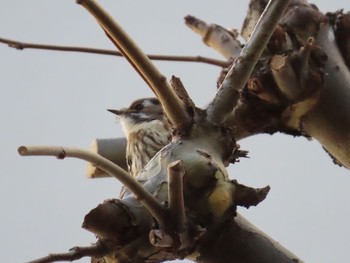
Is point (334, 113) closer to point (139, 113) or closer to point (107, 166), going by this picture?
point (107, 166)

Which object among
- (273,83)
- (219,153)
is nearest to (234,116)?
(273,83)

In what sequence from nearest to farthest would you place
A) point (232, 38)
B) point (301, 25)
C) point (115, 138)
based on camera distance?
point (301, 25) → point (232, 38) → point (115, 138)

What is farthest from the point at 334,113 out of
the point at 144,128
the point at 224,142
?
the point at 144,128

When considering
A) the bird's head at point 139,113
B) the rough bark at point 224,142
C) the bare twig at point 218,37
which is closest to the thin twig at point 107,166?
the rough bark at point 224,142

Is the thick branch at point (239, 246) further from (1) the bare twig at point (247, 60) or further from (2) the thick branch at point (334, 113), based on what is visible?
(2) the thick branch at point (334, 113)

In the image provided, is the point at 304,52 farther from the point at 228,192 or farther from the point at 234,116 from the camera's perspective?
the point at 228,192

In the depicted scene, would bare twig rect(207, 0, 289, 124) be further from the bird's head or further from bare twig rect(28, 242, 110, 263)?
the bird's head

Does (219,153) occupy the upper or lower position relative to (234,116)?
lower
